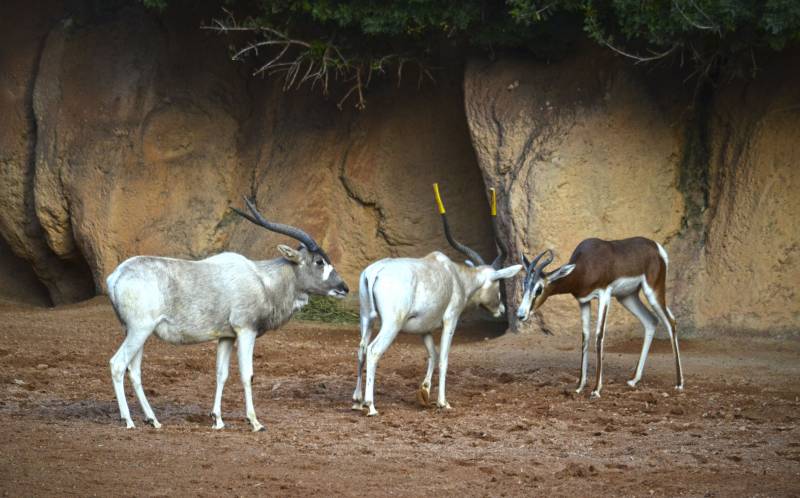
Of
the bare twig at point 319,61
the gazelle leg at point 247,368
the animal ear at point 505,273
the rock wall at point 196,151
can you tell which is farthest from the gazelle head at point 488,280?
the rock wall at point 196,151

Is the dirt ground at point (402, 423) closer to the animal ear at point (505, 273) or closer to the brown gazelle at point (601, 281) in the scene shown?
the brown gazelle at point (601, 281)

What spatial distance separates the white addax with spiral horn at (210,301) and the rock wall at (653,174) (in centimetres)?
501

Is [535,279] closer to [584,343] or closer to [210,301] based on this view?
[584,343]

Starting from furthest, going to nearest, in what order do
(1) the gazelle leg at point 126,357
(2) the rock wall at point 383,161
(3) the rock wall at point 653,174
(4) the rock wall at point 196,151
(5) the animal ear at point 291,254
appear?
(4) the rock wall at point 196,151 < (2) the rock wall at point 383,161 < (3) the rock wall at point 653,174 < (5) the animal ear at point 291,254 < (1) the gazelle leg at point 126,357

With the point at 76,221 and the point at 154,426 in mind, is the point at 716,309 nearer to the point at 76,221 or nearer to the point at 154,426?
the point at 154,426

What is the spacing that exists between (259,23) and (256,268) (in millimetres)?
6253

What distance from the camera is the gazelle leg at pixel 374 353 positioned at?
33.6 feet

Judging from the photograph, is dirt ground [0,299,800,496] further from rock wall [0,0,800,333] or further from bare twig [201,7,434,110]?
bare twig [201,7,434,110]

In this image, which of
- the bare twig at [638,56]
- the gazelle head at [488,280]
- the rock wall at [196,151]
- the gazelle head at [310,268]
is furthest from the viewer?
the rock wall at [196,151]

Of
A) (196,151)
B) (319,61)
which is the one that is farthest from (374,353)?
(196,151)

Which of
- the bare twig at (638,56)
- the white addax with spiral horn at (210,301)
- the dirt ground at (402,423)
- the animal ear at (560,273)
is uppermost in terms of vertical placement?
the bare twig at (638,56)

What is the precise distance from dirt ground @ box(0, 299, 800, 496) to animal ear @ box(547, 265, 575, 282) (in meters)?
1.12

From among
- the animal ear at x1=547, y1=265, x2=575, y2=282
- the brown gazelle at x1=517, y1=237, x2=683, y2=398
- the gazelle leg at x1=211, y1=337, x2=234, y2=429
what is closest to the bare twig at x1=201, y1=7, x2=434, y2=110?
the brown gazelle at x1=517, y1=237, x2=683, y2=398

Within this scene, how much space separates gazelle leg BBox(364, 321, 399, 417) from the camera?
33.6ft
